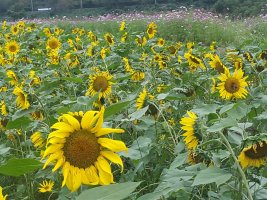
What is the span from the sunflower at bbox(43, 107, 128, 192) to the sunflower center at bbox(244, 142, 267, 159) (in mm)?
295

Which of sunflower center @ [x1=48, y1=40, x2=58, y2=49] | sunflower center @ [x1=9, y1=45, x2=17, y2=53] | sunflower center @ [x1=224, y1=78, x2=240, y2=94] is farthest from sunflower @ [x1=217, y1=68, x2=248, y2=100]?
sunflower center @ [x1=9, y1=45, x2=17, y2=53]

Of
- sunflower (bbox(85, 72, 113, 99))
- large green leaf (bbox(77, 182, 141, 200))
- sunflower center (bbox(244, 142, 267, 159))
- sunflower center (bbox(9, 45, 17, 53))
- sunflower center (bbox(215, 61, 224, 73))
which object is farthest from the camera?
sunflower center (bbox(9, 45, 17, 53))

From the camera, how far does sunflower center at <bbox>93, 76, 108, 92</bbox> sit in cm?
219

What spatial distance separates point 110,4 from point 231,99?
14958mm

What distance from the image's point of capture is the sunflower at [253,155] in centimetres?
120

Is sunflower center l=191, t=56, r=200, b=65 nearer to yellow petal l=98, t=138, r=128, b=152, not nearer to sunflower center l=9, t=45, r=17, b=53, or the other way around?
sunflower center l=9, t=45, r=17, b=53

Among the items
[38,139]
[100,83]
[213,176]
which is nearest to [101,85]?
[100,83]

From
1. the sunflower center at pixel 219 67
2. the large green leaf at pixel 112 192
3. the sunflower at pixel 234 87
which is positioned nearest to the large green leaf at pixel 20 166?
the large green leaf at pixel 112 192

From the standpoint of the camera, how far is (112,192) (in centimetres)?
74

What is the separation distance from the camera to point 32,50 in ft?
17.8

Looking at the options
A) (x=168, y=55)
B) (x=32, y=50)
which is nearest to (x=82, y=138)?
(x=168, y=55)

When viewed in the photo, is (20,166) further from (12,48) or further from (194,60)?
(12,48)

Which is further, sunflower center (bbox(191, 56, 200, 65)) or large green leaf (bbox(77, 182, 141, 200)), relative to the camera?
sunflower center (bbox(191, 56, 200, 65))

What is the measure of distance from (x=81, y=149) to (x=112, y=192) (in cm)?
35
